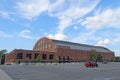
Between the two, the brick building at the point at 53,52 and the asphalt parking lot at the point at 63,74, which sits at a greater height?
the brick building at the point at 53,52

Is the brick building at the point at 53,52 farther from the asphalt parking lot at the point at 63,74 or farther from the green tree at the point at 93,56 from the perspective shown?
the asphalt parking lot at the point at 63,74

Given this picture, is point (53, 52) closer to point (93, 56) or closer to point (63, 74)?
point (93, 56)

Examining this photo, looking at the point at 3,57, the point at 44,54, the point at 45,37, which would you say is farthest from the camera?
the point at 3,57

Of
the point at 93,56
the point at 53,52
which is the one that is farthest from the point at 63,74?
the point at 93,56

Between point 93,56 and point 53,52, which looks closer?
point 53,52

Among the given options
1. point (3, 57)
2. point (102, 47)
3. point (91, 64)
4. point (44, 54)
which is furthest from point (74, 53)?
point (91, 64)

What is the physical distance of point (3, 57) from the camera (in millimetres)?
144625

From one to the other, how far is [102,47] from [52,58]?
54.3 meters

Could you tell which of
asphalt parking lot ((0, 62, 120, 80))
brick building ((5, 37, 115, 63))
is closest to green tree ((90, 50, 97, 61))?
brick building ((5, 37, 115, 63))

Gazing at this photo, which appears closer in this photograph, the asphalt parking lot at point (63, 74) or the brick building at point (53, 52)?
the asphalt parking lot at point (63, 74)

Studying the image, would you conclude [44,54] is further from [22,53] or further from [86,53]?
[86,53]

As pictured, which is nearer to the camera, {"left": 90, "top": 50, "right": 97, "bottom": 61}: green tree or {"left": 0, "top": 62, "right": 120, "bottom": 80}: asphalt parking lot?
{"left": 0, "top": 62, "right": 120, "bottom": 80}: asphalt parking lot

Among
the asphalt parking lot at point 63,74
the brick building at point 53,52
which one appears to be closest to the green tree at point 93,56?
the brick building at point 53,52

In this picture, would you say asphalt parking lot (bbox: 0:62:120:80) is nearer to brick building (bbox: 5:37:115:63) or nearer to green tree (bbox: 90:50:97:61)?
brick building (bbox: 5:37:115:63)
